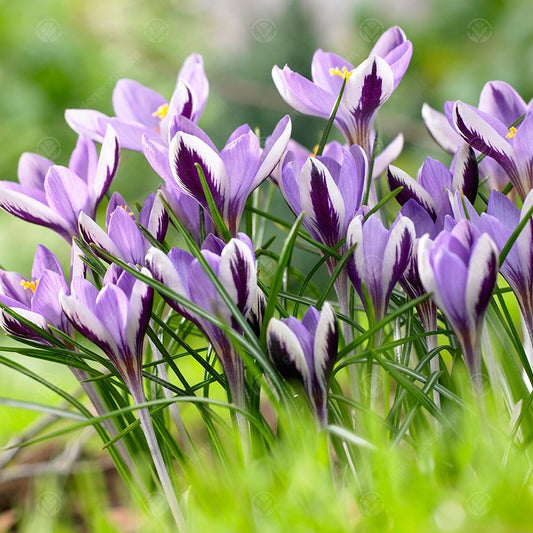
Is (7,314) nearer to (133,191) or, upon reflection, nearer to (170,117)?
(170,117)

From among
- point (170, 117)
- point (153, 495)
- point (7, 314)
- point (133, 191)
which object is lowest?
point (133, 191)

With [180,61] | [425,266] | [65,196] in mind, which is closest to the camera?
[425,266]

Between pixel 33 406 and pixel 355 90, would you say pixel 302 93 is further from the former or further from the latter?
pixel 33 406

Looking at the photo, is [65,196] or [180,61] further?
[180,61]

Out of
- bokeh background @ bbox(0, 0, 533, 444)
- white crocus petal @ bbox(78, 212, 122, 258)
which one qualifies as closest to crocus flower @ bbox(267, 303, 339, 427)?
white crocus petal @ bbox(78, 212, 122, 258)

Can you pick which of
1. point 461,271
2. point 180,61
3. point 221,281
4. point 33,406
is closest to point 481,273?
point 461,271

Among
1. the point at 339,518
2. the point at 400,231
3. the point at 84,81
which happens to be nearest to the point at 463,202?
the point at 400,231

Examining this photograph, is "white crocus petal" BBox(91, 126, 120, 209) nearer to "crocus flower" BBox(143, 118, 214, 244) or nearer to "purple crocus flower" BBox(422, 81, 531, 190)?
"crocus flower" BBox(143, 118, 214, 244)
